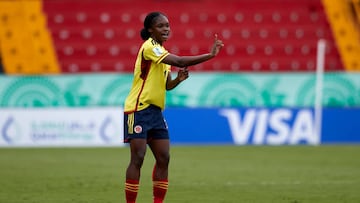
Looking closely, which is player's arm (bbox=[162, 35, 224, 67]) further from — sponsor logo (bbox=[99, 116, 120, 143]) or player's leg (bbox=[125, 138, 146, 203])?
sponsor logo (bbox=[99, 116, 120, 143])

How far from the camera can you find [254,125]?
20938 mm

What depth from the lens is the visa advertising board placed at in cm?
1997

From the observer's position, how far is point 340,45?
26891 millimetres

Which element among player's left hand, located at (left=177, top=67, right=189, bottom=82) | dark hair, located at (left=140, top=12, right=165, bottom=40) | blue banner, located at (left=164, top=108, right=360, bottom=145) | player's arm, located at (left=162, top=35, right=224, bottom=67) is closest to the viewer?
player's arm, located at (left=162, top=35, right=224, bottom=67)

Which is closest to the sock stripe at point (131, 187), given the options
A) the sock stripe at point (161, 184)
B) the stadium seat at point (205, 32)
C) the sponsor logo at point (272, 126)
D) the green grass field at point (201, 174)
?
the sock stripe at point (161, 184)

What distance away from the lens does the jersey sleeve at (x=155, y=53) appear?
848cm

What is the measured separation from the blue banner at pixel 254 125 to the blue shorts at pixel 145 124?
38.4ft

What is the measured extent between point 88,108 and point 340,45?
10148 mm

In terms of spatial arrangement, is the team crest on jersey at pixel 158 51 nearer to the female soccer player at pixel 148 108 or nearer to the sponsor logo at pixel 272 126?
the female soccer player at pixel 148 108

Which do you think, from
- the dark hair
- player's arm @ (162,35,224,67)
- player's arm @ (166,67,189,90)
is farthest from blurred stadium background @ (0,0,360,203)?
player's arm @ (162,35,224,67)

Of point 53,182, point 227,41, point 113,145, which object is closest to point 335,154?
point 113,145

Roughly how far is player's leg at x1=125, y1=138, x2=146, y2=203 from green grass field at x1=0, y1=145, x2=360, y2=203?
4.93 feet

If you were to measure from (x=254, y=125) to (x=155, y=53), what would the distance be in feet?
41.5

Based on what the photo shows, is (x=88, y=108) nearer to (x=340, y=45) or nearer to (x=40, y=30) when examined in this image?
(x=40, y=30)
